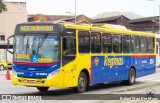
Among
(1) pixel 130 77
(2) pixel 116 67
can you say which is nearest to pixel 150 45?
(1) pixel 130 77

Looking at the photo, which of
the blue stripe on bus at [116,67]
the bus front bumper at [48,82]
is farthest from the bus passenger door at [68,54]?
the blue stripe on bus at [116,67]

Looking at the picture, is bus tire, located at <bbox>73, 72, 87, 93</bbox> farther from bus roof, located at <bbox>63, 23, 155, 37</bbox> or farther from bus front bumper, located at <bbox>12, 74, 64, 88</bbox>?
bus roof, located at <bbox>63, 23, 155, 37</bbox>

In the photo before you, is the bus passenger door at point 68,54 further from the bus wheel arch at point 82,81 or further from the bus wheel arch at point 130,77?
the bus wheel arch at point 130,77

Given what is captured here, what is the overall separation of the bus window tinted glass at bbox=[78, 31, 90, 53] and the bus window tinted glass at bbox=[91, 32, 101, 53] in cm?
36

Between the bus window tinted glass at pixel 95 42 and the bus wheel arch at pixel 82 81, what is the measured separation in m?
1.13

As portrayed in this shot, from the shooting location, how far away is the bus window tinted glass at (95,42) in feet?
60.6

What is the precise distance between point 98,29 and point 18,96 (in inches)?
203

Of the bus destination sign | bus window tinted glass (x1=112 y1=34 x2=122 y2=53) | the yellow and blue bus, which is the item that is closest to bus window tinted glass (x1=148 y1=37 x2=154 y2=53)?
bus window tinted glass (x1=112 y1=34 x2=122 y2=53)

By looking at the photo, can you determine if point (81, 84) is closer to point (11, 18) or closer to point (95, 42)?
point (95, 42)

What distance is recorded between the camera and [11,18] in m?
69.0

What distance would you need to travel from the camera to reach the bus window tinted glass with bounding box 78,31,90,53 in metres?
17.5

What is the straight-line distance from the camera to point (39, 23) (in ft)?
55.1

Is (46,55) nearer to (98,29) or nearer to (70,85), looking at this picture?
(70,85)

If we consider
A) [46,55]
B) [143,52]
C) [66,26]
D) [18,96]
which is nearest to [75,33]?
[66,26]
